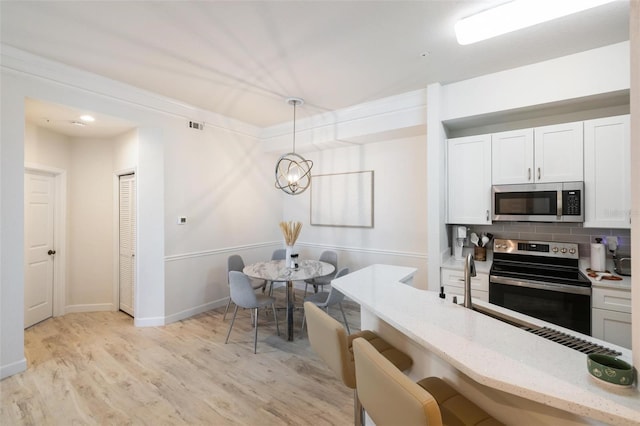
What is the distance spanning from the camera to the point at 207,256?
4387 mm

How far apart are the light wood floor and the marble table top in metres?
0.73

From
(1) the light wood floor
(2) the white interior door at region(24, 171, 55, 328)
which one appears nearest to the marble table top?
(1) the light wood floor

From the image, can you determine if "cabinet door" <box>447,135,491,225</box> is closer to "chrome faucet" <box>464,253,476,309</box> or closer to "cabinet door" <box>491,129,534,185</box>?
"cabinet door" <box>491,129,534,185</box>

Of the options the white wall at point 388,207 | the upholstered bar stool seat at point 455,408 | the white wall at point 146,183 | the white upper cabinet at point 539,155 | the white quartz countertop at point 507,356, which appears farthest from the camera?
the white wall at point 388,207

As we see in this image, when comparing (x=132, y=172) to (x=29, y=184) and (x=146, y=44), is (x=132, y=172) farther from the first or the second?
(x=146, y=44)

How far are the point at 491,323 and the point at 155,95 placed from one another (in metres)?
4.20

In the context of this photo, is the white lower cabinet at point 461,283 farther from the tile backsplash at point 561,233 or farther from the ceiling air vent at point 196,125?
the ceiling air vent at point 196,125

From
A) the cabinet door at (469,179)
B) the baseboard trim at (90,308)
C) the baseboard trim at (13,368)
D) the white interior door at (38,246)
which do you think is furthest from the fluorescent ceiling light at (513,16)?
the baseboard trim at (90,308)

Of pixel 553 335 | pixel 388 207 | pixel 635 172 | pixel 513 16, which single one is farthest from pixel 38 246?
pixel 513 16

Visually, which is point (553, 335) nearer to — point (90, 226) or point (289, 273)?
point (289, 273)

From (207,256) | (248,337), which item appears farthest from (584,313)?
(207,256)

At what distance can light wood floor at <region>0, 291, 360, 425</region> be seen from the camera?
7.13 feet

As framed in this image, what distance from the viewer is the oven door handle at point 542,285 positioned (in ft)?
8.24

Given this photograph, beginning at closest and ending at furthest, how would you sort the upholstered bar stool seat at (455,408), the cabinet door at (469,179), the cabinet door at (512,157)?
the upholstered bar stool seat at (455,408) → the cabinet door at (512,157) → the cabinet door at (469,179)
